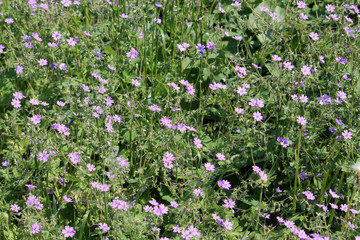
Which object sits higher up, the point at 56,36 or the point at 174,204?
the point at 56,36

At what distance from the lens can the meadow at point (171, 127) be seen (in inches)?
107

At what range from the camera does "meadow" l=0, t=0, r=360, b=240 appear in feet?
8.92

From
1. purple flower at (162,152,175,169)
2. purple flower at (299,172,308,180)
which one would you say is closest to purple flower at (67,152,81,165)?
purple flower at (162,152,175,169)

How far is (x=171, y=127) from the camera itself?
2988mm

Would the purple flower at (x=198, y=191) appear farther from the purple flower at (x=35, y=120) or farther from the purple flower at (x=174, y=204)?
the purple flower at (x=35, y=120)

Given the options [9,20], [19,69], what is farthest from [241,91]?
[9,20]

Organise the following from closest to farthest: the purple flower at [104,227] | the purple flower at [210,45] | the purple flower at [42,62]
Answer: the purple flower at [104,227] → the purple flower at [42,62] → the purple flower at [210,45]

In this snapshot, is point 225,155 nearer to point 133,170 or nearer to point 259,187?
point 259,187

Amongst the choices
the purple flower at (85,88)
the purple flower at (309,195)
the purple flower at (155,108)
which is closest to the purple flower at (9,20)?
the purple flower at (85,88)

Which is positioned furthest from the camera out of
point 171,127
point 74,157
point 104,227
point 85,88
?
point 85,88

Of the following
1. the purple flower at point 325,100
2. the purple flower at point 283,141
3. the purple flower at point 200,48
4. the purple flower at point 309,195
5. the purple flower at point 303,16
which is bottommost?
the purple flower at point 309,195

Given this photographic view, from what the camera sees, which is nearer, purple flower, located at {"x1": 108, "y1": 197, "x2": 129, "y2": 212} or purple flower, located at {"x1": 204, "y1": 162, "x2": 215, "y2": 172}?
purple flower, located at {"x1": 108, "y1": 197, "x2": 129, "y2": 212}

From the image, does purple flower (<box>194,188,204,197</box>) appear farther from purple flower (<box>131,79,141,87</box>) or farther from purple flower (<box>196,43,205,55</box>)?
purple flower (<box>196,43,205,55</box>)

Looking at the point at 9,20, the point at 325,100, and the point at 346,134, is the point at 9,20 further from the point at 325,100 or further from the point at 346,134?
the point at 346,134
